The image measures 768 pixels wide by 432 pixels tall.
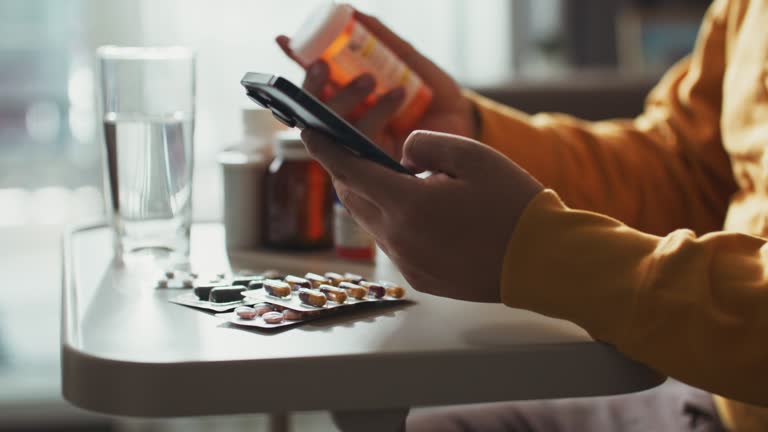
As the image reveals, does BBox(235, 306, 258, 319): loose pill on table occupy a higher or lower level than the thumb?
lower

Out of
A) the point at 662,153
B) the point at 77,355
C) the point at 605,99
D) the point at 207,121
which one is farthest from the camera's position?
the point at 207,121

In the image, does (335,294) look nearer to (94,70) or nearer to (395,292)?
(395,292)

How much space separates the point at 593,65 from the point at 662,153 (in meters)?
1.17

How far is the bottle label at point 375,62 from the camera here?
0.81 m

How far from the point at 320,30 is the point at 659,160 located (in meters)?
0.43

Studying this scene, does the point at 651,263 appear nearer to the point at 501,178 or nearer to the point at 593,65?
the point at 501,178

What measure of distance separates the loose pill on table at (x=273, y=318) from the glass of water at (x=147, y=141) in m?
0.24

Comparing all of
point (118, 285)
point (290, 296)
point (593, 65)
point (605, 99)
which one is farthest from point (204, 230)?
point (593, 65)

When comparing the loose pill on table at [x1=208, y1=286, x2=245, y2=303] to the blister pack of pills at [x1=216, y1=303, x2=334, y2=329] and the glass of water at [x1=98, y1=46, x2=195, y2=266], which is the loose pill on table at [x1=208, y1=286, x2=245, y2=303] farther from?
the glass of water at [x1=98, y1=46, x2=195, y2=266]

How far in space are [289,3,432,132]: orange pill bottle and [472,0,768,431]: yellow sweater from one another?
0.42 ft

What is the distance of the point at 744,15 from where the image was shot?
3.04 feet

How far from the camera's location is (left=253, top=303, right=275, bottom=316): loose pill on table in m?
0.57

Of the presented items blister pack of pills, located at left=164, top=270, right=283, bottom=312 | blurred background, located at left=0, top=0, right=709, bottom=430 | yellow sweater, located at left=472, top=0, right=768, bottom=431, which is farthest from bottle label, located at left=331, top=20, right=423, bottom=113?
blurred background, located at left=0, top=0, right=709, bottom=430

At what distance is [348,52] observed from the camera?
81 cm
